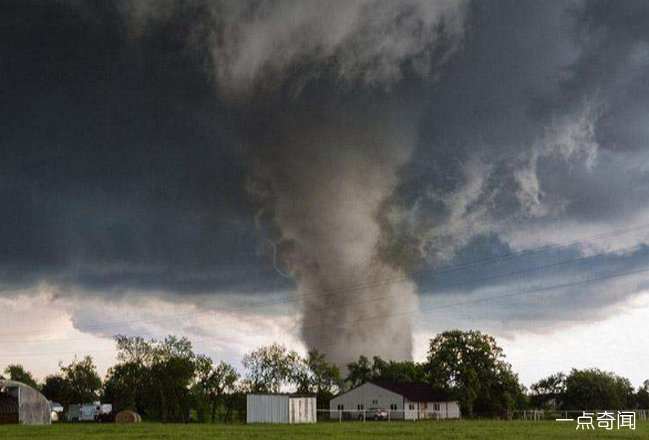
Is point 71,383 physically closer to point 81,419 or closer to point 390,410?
point 81,419

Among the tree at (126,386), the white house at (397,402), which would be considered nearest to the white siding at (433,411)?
the white house at (397,402)

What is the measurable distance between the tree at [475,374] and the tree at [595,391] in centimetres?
2747

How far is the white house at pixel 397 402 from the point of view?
99.0 metres

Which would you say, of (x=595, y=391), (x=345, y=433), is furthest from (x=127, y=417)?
(x=595, y=391)

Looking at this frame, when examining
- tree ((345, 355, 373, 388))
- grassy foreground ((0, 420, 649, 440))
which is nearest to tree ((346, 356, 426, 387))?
tree ((345, 355, 373, 388))

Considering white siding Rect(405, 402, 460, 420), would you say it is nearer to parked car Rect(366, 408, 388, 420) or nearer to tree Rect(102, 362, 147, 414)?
parked car Rect(366, 408, 388, 420)

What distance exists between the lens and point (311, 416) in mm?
86625

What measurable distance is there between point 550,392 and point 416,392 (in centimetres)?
4678

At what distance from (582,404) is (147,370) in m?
68.4

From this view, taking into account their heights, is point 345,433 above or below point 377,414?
above

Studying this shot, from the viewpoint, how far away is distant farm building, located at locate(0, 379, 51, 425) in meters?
88.7

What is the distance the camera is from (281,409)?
83625mm

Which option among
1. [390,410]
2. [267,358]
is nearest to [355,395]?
[390,410]

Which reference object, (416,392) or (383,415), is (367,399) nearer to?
(416,392)
